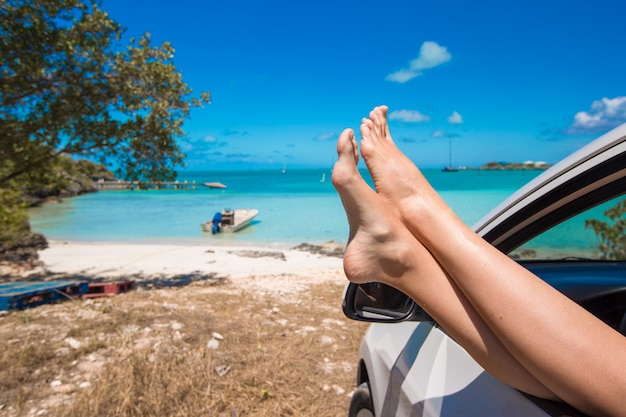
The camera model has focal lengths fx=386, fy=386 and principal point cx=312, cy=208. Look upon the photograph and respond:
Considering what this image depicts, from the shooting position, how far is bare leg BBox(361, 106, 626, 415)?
0.88m

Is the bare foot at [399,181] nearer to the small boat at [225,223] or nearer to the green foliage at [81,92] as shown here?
the green foliage at [81,92]

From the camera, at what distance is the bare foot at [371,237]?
4.25 feet

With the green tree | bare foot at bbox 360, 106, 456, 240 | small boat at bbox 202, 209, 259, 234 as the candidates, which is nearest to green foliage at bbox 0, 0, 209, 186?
the green tree

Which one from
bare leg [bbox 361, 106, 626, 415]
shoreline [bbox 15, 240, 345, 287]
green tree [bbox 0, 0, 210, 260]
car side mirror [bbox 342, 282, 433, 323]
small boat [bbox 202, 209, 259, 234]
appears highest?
green tree [bbox 0, 0, 210, 260]

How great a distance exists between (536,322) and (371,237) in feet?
1.85

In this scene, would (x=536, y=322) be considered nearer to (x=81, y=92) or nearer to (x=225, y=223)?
(x=81, y=92)

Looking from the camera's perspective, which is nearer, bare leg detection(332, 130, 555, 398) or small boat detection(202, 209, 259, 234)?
bare leg detection(332, 130, 555, 398)

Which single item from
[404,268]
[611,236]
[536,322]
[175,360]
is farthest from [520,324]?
[611,236]

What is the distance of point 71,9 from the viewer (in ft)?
20.7

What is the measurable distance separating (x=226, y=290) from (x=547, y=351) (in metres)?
6.95

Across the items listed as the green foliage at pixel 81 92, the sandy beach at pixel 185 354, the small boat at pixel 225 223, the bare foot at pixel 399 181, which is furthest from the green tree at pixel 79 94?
the small boat at pixel 225 223

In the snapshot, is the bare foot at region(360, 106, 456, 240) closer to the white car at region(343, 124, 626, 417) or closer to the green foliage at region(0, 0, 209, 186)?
the white car at region(343, 124, 626, 417)

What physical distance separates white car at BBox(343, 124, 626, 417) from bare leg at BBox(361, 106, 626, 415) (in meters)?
0.05

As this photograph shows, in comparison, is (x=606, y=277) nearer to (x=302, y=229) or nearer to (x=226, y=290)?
(x=226, y=290)
